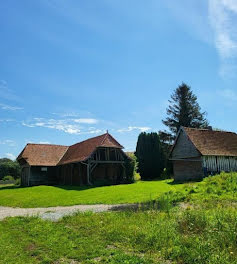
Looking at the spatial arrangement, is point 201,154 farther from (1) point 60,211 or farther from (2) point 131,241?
(2) point 131,241

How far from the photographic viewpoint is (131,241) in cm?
627

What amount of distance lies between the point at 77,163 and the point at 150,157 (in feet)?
34.4

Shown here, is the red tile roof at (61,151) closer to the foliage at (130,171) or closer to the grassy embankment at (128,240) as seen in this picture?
the foliage at (130,171)

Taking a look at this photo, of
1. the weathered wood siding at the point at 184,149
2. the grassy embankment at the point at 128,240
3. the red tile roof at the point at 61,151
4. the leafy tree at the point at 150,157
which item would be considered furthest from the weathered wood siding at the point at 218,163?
the grassy embankment at the point at 128,240

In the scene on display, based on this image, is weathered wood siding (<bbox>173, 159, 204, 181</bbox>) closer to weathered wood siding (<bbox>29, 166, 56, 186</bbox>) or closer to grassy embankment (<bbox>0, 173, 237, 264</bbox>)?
weathered wood siding (<bbox>29, 166, 56, 186</bbox>)

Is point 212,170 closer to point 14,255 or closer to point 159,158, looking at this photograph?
point 159,158

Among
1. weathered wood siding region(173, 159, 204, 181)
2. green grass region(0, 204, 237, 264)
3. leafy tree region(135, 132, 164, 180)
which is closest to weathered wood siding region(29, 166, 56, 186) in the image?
leafy tree region(135, 132, 164, 180)

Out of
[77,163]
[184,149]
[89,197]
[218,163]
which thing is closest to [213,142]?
[218,163]

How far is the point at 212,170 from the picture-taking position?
88.5ft

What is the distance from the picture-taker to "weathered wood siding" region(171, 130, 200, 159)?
28209 mm

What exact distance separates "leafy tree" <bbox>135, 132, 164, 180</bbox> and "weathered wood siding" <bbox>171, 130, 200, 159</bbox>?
5334 millimetres

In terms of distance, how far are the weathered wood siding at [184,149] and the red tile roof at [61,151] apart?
20.8 feet

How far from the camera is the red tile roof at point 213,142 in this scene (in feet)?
90.7

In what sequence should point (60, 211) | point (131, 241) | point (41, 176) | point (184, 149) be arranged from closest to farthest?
point (131, 241), point (60, 211), point (184, 149), point (41, 176)
